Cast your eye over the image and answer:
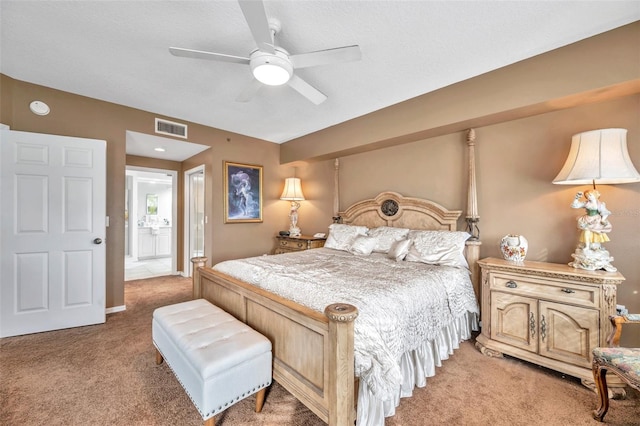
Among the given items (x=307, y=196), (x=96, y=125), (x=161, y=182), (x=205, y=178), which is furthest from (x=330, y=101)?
(x=161, y=182)

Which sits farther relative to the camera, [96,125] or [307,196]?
[307,196]

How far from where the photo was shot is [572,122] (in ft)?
7.77

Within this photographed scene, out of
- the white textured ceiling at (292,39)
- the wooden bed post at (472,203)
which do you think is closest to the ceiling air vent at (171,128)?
the white textured ceiling at (292,39)

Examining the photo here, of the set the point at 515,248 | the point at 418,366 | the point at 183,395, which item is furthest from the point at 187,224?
the point at 515,248

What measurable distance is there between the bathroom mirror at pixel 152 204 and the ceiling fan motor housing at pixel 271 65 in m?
7.84

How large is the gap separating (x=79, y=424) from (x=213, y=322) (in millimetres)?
909

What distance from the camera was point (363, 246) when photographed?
319cm

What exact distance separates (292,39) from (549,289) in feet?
9.38

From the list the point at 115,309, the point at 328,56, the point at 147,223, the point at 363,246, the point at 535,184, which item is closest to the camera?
the point at 328,56

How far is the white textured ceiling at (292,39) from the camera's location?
1.76m

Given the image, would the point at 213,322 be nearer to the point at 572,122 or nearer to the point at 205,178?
the point at 205,178

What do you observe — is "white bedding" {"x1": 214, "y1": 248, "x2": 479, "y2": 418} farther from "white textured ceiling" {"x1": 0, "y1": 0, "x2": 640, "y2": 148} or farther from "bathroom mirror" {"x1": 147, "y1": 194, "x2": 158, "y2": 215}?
"bathroom mirror" {"x1": 147, "y1": 194, "x2": 158, "y2": 215}

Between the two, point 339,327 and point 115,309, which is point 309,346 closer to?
point 339,327

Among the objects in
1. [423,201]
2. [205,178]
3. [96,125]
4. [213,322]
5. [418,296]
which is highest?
[96,125]
